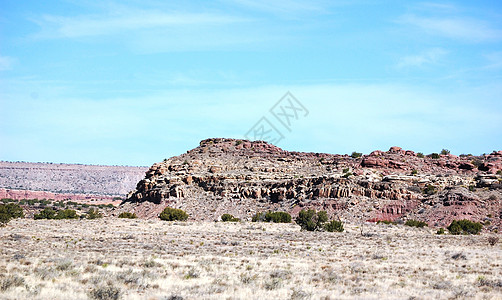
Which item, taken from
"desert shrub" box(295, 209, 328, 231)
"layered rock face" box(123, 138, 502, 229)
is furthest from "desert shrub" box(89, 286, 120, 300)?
"layered rock face" box(123, 138, 502, 229)

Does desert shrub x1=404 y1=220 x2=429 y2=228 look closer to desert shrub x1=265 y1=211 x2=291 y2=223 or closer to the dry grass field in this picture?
desert shrub x1=265 y1=211 x2=291 y2=223

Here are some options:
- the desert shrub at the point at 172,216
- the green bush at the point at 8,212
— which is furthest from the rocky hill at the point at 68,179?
the green bush at the point at 8,212

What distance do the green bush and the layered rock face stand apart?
58.4ft

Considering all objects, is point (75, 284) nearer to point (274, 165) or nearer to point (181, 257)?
point (181, 257)

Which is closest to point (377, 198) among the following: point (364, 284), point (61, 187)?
point (364, 284)

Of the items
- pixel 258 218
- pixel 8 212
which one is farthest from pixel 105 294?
pixel 258 218

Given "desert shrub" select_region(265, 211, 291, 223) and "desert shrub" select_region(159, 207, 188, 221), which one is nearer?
"desert shrub" select_region(265, 211, 291, 223)

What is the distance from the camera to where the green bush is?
151 ft

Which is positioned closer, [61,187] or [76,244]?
[76,244]

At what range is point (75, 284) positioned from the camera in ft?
59.5

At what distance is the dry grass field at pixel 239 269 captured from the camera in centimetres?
1775

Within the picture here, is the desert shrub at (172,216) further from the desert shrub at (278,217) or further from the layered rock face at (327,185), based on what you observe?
the desert shrub at (278,217)

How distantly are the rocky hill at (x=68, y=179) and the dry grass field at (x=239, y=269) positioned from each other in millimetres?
132368

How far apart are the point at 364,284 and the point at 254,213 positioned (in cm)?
5079
